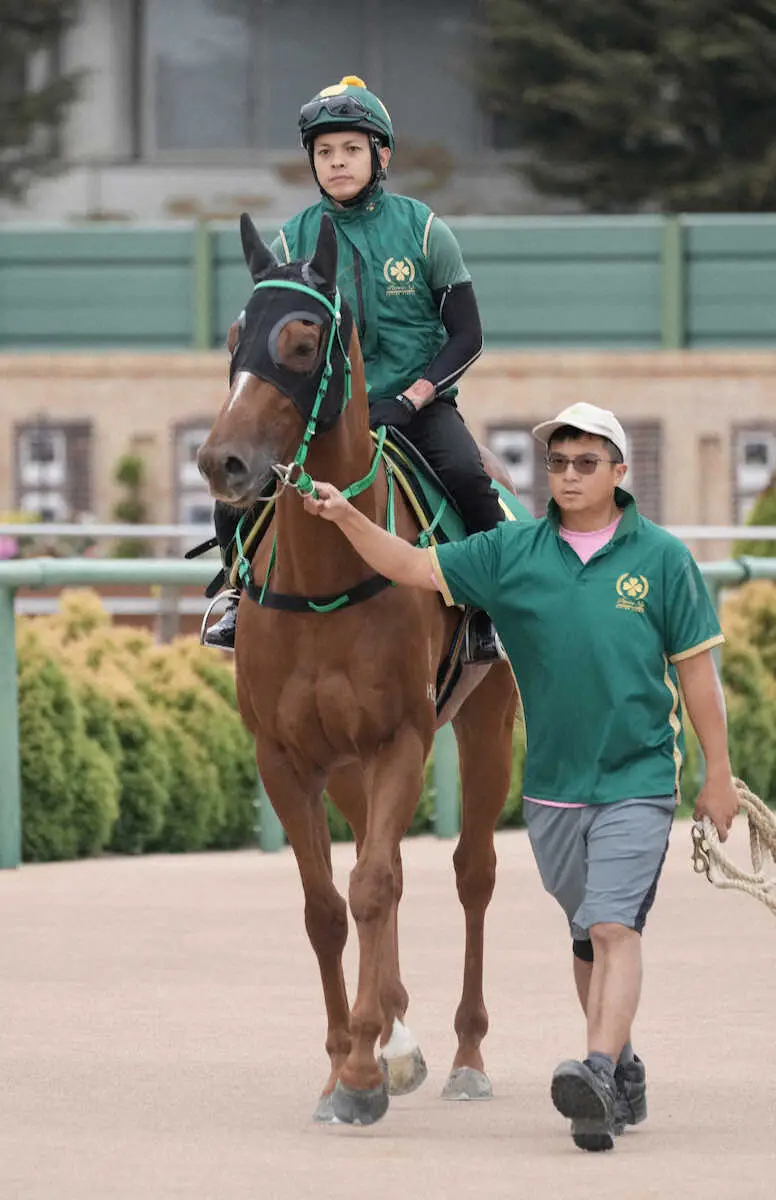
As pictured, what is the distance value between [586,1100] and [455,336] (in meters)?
2.38

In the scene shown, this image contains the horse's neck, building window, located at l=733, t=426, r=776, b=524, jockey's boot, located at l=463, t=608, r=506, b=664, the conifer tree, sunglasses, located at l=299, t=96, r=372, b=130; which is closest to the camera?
the horse's neck

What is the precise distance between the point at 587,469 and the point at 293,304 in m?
0.77

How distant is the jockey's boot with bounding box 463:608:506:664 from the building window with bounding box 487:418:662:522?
21.9 meters

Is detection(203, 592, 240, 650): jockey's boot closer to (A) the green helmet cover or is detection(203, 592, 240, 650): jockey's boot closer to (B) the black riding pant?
(B) the black riding pant

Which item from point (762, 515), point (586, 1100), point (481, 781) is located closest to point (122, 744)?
point (481, 781)

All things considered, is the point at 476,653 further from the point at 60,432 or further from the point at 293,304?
the point at 60,432

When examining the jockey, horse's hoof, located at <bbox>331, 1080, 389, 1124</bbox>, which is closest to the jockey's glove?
the jockey

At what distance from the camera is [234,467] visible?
6422mm

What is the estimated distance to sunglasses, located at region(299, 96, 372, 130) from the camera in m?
7.54

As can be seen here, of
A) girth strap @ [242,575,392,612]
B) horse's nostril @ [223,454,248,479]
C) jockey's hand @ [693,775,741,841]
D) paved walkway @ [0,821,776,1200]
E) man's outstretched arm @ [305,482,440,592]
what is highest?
horse's nostril @ [223,454,248,479]

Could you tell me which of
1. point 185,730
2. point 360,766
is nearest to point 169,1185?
point 360,766

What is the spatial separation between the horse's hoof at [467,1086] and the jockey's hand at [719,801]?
1035 millimetres

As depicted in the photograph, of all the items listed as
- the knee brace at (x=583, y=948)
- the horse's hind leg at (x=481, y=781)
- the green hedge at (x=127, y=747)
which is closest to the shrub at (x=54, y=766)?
the green hedge at (x=127, y=747)

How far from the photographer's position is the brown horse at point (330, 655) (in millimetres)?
6691
